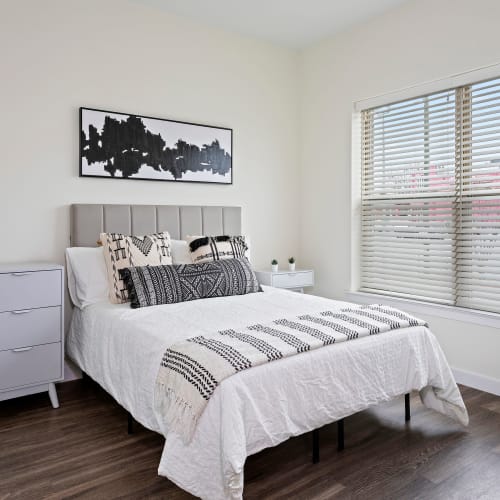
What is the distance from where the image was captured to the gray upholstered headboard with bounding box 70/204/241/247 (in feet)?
10.5

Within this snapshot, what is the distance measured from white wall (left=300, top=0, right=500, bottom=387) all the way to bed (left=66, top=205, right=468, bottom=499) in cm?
87

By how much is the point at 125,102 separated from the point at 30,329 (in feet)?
5.87

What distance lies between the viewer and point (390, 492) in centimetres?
191

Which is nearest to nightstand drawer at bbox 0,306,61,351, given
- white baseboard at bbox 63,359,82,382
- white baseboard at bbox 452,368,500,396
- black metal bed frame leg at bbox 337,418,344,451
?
white baseboard at bbox 63,359,82,382

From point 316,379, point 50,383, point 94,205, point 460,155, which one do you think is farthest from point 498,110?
point 50,383

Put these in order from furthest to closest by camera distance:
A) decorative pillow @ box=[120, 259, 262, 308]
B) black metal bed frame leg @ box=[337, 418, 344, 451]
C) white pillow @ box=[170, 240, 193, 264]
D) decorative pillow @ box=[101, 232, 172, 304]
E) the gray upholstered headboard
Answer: white pillow @ box=[170, 240, 193, 264] < the gray upholstered headboard < decorative pillow @ box=[101, 232, 172, 304] < decorative pillow @ box=[120, 259, 262, 308] < black metal bed frame leg @ box=[337, 418, 344, 451]

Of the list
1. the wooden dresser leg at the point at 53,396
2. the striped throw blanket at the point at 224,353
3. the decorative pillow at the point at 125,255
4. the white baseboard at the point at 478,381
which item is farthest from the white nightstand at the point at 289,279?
the wooden dresser leg at the point at 53,396

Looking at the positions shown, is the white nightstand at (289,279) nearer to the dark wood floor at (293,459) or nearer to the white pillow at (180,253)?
the white pillow at (180,253)

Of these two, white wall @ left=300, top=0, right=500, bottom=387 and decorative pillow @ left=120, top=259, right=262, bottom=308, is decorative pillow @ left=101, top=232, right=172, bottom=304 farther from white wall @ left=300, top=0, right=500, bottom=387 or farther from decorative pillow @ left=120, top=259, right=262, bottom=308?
white wall @ left=300, top=0, right=500, bottom=387

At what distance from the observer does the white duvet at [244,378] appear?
1.71 meters

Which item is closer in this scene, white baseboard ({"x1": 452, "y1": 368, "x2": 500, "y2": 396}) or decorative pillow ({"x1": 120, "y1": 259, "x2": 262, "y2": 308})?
decorative pillow ({"x1": 120, "y1": 259, "x2": 262, "y2": 308})

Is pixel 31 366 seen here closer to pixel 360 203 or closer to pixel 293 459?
pixel 293 459

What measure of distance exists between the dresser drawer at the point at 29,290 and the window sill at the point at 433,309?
2.43m

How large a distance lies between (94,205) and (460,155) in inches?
103
